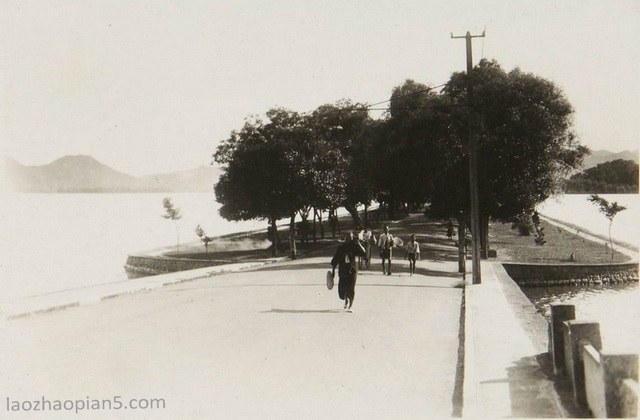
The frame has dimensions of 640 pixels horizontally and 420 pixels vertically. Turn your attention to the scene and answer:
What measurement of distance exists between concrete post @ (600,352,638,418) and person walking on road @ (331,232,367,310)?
7444mm

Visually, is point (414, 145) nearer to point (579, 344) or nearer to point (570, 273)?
point (570, 273)

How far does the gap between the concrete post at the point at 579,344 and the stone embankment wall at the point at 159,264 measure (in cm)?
2759

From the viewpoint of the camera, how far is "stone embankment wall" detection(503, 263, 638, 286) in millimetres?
27672

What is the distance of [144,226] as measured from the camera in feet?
370

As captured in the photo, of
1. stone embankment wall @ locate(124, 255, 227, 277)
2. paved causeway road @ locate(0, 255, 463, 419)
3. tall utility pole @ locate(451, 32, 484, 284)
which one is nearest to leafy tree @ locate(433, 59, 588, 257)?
tall utility pole @ locate(451, 32, 484, 284)

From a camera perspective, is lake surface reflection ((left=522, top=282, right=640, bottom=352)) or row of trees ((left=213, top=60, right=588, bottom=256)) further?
row of trees ((left=213, top=60, right=588, bottom=256))

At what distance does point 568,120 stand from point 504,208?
4.63 m

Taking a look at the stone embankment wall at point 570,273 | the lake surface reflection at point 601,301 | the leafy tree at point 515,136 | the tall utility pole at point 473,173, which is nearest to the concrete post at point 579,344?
the tall utility pole at point 473,173

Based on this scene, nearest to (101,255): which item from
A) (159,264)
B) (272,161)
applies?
(159,264)

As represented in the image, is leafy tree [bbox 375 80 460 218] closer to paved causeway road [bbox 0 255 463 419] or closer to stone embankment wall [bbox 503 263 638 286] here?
stone embankment wall [bbox 503 263 638 286]

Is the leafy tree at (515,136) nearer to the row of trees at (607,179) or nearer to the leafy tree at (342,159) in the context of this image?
the row of trees at (607,179)

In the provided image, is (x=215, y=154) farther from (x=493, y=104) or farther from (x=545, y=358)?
(x=545, y=358)

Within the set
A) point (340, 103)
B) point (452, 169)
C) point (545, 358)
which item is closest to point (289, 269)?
point (452, 169)

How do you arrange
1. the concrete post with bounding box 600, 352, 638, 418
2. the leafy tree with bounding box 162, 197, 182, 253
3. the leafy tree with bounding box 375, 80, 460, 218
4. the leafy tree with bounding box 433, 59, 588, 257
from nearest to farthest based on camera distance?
the concrete post with bounding box 600, 352, 638, 418 → the leafy tree with bounding box 433, 59, 588, 257 → the leafy tree with bounding box 375, 80, 460, 218 → the leafy tree with bounding box 162, 197, 182, 253
